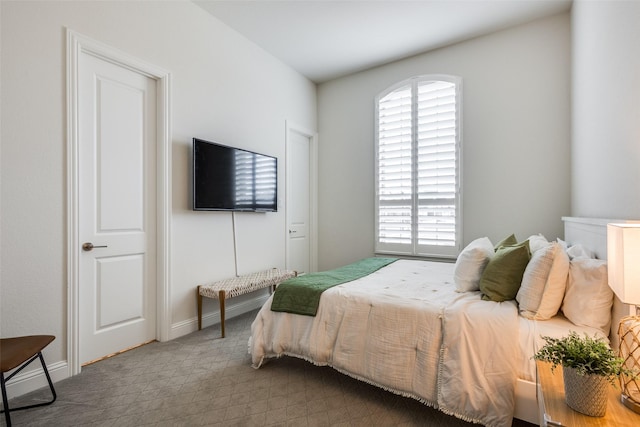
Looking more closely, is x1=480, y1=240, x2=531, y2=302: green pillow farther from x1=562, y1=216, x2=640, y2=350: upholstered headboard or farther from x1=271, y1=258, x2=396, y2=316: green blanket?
x1=271, y1=258, x2=396, y2=316: green blanket

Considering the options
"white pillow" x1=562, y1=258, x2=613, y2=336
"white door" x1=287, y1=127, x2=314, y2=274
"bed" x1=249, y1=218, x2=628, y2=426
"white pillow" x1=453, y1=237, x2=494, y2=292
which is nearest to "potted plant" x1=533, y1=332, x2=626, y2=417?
"bed" x1=249, y1=218, x2=628, y2=426

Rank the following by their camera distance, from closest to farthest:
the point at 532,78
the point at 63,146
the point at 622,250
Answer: the point at 622,250 → the point at 63,146 → the point at 532,78

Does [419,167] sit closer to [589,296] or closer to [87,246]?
[589,296]

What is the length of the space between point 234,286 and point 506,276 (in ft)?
7.53

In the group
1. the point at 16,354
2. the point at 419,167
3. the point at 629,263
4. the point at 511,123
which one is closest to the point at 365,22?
the point at 419,167

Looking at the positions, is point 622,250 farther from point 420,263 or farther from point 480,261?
point 420,263

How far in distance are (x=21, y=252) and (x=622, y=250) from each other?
3063 millimetres

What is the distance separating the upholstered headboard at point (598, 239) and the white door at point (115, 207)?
323 cm

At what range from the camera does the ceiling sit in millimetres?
3092

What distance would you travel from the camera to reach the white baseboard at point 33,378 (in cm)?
194

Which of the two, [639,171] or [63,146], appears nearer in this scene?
[639,171]

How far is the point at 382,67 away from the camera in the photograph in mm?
4332

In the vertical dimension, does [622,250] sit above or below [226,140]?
below

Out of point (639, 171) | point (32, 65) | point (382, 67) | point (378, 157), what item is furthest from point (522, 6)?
point (32, 65)
